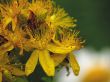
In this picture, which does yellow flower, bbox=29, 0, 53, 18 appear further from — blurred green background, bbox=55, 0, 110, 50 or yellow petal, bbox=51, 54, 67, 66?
blurred green background, bbox=55, 0, 110, 50

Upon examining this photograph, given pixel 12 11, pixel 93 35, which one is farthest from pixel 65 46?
pixel 93 35

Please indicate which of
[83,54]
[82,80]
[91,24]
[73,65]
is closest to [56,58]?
[73,65]

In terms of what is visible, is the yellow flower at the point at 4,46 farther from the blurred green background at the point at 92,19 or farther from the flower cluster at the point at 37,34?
the blurred green background at the point at 92,19

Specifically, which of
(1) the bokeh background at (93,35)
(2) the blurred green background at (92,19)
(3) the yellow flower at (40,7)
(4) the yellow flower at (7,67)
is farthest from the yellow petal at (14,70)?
(2) the blurred green background at (92,19)

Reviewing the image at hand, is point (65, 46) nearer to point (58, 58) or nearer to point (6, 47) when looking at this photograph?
point (58, 58)

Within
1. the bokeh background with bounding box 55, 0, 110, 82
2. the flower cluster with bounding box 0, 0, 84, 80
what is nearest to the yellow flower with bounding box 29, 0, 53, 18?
the flower cluster with bounding box 0, 0, 84, 80

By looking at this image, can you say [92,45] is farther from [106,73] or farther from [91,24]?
[106,73]
